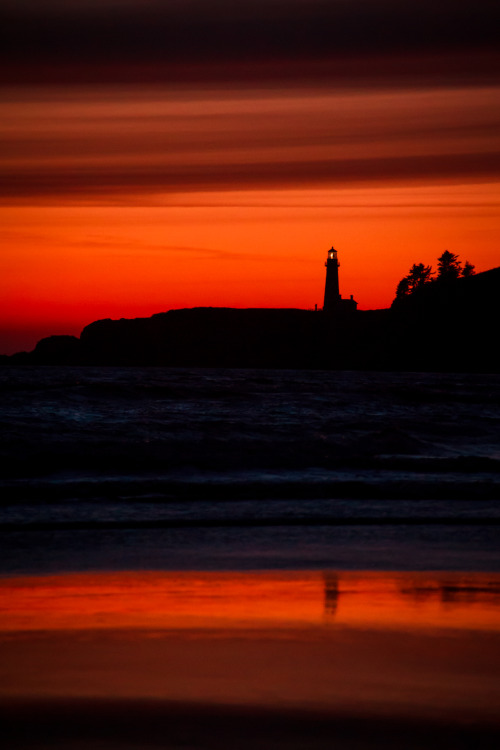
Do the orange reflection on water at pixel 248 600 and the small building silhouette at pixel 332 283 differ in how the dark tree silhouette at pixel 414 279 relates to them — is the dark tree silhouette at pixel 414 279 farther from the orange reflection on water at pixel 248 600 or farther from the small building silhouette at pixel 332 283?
the orange reflection on water at pixel 248 600

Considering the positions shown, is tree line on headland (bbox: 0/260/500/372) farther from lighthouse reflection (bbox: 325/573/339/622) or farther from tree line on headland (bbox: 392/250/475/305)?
lighthouse reflection (bbox: 325/573/339/622)

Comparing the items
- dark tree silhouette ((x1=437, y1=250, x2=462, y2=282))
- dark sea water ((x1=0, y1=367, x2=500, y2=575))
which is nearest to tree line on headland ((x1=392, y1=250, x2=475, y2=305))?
dark tree silhouette ((x1=437, y1=250, x2=462, y2=282))

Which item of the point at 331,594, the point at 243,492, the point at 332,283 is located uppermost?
the point at 332,283

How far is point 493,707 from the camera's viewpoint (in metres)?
3.47

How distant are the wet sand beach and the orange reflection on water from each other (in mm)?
13

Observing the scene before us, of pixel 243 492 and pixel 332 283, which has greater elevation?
pixel 332 283

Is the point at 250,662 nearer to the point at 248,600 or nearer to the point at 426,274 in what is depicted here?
the point at 248,600

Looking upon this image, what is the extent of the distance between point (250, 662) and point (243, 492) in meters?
6.77

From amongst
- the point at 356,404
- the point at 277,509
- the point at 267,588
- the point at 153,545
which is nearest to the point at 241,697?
the point at 267,588

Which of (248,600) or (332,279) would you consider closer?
(248,600)

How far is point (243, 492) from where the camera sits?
1082cm

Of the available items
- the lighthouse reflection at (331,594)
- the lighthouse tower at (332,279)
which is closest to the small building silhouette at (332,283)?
the lighthouse tower at (332,279)

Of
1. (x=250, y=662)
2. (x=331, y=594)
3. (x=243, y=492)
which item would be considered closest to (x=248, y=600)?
(x=331, y=594)

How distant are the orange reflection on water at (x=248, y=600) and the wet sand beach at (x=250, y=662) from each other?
0.01m
